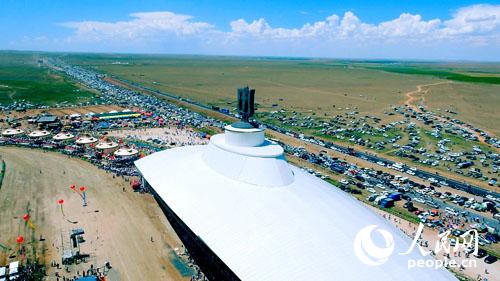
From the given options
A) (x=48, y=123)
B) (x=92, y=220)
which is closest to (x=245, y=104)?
(x=92, y=220)

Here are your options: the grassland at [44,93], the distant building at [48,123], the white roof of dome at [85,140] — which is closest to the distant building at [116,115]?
the distant building at [48,123]

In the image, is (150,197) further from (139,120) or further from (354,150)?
(139,120)

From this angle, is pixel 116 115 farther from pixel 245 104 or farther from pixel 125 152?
pixel 245 104

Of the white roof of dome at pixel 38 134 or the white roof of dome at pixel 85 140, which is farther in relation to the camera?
the white roof of dome at pixel 38 134

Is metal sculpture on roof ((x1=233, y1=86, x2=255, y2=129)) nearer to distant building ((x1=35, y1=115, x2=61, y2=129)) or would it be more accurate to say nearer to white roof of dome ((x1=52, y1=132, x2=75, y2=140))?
white roof of dome ((x1=52, y1=132, x2=75, y2=140))

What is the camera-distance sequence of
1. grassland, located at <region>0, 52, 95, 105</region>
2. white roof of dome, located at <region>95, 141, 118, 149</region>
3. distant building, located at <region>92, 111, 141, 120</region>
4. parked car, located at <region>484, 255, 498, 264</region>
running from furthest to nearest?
Answer: grassland, located at <region>0, 52, 95, 105</region> → distant building, located at <region>92, 111, 141, 120</region> → white roof of dome, located at <region>95, 141, 118, 149</region> → parked car, located at <region>484, 255, 498, 264</region>

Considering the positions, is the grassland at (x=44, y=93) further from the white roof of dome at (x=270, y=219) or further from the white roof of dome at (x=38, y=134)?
the white roof of dome at (x=270, y=219)

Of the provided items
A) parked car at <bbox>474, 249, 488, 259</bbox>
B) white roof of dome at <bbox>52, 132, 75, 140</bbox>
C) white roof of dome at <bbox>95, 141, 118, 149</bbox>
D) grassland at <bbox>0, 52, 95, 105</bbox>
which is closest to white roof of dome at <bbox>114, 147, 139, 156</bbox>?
white roof of dome at <bbox>95, 141, 118, 149</bbox>
